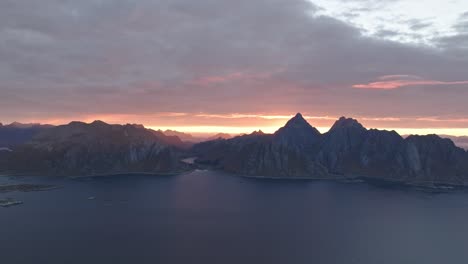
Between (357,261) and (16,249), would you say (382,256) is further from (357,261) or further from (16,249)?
(16,249)

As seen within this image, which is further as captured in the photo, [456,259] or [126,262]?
[456,259]

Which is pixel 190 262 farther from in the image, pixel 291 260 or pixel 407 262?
pixel 407 262

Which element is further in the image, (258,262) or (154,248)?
(154,248)

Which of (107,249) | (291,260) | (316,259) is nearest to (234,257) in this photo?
(291,260)

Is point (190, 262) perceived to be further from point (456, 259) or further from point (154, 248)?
point (456, 259)

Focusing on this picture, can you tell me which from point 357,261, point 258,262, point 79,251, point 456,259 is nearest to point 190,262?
point 258,262

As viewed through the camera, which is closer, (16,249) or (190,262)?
(190,262)

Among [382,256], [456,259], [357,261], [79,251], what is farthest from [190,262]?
[456,259]
